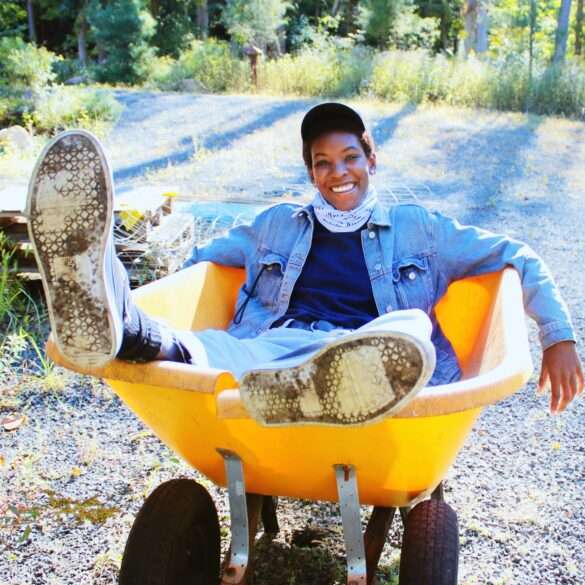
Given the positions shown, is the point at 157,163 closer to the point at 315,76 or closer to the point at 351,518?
the point at 315,76

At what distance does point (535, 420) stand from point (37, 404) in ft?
6.02

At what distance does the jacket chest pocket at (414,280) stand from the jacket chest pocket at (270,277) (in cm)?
34

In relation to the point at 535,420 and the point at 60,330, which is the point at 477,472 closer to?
the point at 535,420

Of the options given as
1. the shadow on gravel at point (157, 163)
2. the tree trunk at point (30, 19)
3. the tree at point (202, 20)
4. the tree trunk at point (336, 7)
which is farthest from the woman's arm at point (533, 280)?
the tree trunk at point (336, 7)

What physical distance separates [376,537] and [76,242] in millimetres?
906

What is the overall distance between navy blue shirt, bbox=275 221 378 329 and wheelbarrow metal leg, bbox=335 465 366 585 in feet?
2.13

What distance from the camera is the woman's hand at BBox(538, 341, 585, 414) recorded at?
1820mm

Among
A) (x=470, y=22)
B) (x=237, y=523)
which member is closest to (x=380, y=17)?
(x=470, y=22)

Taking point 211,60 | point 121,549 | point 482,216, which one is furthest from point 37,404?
point 211,60

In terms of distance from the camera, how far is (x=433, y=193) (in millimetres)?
6617

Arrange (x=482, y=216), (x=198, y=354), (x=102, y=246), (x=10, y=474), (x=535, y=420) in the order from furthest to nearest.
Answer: (x=482, y=216)
(x=535, y=420)
(x=10, y=474)
(x=198, y=354)
(x=102, y=246)

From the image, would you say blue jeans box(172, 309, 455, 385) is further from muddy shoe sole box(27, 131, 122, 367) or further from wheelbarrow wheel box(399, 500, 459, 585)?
wheelbarrow wheel box(399, 500, 459, 585)

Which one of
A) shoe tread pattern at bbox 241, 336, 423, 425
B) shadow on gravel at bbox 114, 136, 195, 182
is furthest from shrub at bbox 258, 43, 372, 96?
shoe tread pattern at bbox 241, 336, 423, 425

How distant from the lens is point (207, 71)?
14.2 meters
